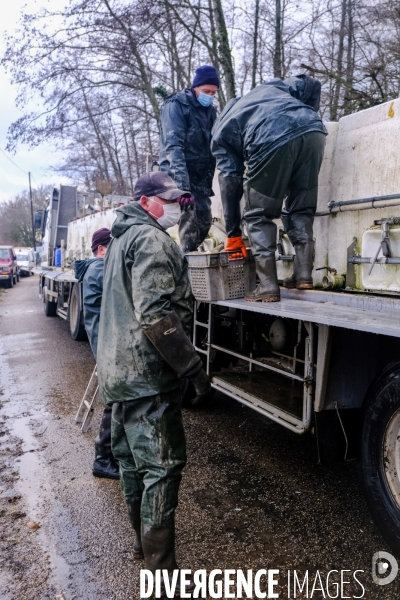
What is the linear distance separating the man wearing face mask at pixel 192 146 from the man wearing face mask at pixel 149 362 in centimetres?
240

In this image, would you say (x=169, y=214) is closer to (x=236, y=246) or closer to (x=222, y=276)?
(x=222, y=276)

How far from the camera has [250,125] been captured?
3.49 metres

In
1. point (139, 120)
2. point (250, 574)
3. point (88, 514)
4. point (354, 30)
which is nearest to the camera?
point (250, 574)

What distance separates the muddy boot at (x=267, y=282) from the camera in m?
3.52

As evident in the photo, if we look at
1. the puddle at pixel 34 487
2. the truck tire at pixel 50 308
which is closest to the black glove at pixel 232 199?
the puddle at pixel 34 487

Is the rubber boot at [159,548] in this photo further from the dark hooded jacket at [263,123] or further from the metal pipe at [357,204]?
the dark hooded jacket at [263,123]

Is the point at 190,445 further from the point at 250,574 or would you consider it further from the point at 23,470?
the point at 250,574

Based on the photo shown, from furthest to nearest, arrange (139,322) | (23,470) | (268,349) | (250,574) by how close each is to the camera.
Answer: (268,349) < (23,470) < (250,574) < (139,322)

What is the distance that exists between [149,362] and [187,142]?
3.37 m

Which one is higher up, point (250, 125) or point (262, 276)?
point (250, 125)

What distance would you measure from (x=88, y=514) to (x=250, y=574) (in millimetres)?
1126

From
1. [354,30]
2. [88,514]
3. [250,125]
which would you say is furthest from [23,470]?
[354,30]

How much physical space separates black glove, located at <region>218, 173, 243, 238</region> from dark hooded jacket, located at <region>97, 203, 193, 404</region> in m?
1.46

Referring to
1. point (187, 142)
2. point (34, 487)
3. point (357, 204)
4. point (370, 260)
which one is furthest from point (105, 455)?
point (187, 142)
